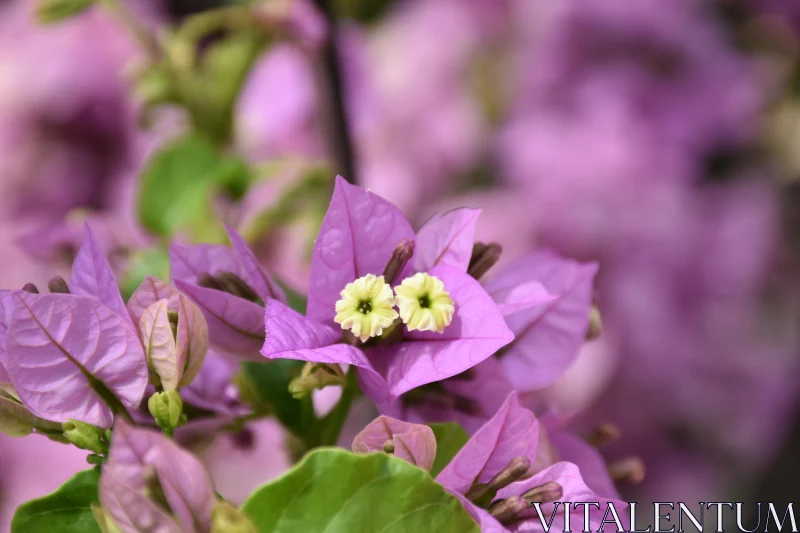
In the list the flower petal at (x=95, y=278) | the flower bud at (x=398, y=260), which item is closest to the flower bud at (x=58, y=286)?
the flower petal at (x=95, y=278)

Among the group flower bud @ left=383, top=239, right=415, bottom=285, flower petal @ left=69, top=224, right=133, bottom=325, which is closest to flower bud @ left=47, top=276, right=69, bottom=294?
flower petal @ left=69, top=224, right=133, bottom=325

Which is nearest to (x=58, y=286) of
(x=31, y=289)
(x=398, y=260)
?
(x=31, y=289)

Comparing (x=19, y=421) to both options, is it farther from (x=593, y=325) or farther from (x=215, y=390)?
(x=593, y=325)

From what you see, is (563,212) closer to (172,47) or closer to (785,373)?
(785,373)

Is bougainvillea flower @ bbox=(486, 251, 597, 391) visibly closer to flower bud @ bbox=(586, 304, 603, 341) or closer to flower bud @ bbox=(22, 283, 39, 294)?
flower bud @ bbox=(586, 304, 603, 341)

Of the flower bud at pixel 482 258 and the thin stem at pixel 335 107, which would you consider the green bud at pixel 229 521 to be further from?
the thin stem at pixel 335 107

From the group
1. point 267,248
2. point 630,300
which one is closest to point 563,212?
point 630,300

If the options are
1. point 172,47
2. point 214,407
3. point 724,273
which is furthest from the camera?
point 724,273
